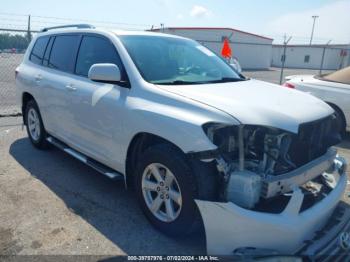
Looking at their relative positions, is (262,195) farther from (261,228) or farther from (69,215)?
(69,215)

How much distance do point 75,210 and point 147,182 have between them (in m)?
1.04

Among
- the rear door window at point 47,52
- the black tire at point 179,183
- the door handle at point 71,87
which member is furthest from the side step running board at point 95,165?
the rear door window at point 47,52

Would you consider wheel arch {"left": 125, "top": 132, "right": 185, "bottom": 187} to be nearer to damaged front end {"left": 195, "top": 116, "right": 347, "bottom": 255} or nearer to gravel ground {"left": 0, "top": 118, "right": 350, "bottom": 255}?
gravel ground {"left": 0, "top": 118, "right": 350, "bottom": 255}

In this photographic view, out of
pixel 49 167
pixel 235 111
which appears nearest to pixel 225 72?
pixel 235 111

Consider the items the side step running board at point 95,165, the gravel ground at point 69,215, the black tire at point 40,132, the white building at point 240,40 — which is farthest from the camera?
the white building at point 240,40

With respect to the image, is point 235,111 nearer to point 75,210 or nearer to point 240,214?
point 240,214

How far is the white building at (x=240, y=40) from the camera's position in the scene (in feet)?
124

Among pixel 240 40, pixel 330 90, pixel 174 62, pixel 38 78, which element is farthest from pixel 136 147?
pixel 240 40

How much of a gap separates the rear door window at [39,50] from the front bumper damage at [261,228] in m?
3.88

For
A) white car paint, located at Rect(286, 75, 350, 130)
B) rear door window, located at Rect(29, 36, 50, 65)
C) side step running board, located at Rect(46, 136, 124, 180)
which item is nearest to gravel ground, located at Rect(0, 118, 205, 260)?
side step running board, located at Rect(46, 136, 124, 180)

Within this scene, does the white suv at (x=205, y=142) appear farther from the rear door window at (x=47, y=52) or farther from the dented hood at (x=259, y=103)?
the rear door window at (x=47, y=52)

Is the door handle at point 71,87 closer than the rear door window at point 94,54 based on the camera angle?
No

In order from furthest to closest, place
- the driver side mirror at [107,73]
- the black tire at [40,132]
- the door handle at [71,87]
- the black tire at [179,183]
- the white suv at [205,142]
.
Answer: the black tire at [40,132]
the door handle at [71,87]
the driver side mirror at [107,73]
the black tire at [179,183]
the white suv at [205,142]

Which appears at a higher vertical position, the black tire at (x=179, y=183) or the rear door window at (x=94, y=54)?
the rear door window at (x=94, y=54)
